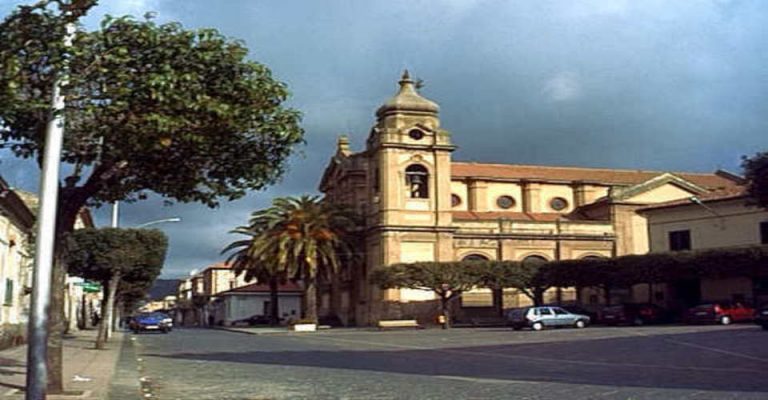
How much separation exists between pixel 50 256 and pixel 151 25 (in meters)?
3.60

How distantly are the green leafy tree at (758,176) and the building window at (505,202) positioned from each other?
1985 inches

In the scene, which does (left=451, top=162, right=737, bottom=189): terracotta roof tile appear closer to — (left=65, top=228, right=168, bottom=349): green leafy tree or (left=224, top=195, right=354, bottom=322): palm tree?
(left=224, top=195, right=354, bottom=322): palm tree

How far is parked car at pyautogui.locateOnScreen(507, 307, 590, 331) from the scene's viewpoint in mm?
47938

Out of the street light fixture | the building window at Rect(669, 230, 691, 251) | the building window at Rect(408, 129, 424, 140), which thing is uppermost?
the building window at Rect(408, 129, 424, 140)

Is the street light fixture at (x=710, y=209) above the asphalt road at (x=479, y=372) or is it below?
above

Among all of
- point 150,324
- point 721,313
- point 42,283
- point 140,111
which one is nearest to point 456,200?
point 150,324

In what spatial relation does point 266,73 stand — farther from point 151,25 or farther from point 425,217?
point 425,217

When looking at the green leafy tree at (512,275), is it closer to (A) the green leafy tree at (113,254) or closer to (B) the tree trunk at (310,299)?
(B) the tree trunk at (310,299)

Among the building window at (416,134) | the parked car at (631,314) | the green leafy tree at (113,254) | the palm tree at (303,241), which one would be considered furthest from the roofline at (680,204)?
the green leafy tree at (113,254)

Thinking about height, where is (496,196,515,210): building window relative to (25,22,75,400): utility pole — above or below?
above

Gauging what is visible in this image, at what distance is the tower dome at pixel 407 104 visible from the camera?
206 ft

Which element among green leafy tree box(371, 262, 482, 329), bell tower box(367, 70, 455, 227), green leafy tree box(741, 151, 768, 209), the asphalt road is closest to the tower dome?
bell tower box(367, 70, 455, 227)

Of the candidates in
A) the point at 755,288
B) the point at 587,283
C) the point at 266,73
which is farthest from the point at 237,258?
the point at 266,73

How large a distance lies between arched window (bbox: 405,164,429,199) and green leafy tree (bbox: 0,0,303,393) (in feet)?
154
